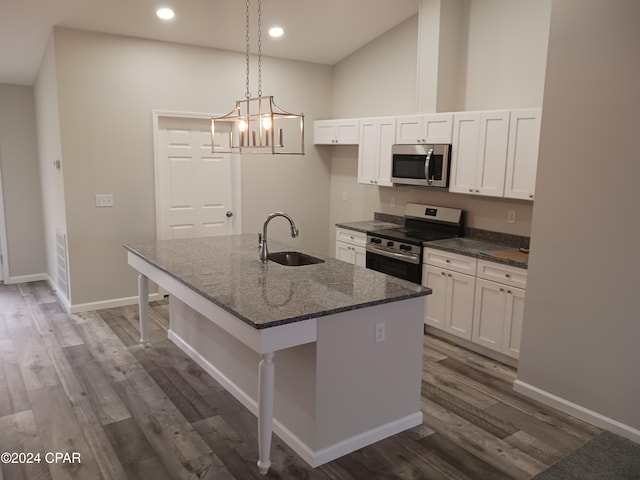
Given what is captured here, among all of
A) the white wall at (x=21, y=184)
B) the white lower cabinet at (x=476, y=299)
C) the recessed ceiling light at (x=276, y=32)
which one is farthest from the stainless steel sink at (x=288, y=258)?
the white wall at (x=21, y=184)

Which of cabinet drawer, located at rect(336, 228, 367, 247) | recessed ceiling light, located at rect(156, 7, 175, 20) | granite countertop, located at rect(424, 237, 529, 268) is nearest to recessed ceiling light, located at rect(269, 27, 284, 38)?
recessed ceiling light, located at rect(156, 7, 175, 20)

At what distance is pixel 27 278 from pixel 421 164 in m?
5.13

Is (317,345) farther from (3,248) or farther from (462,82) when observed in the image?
(3,248)

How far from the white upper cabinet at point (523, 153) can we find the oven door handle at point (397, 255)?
0.99m

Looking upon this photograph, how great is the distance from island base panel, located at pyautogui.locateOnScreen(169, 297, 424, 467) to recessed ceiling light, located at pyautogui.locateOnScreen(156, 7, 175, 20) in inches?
132

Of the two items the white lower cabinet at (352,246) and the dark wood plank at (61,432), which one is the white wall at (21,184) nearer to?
the dark wood plank at (61,432)

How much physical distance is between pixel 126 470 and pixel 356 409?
1.26 m

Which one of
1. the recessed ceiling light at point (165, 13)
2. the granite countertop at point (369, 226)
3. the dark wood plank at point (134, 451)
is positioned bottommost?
the dark wood plank at point (134, 451)

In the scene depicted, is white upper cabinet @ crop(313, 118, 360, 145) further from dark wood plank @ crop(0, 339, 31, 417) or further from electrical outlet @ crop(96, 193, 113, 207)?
dark wood plank @ crop(0, 339, 31, 417)

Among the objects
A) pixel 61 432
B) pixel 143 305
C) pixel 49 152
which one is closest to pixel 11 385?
pixel 61 432

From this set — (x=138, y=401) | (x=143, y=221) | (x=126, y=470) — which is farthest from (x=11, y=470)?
(x=143, y=221)

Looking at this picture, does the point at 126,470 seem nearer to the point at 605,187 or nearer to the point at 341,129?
the point at 605,187

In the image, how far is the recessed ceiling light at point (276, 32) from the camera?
528 cm

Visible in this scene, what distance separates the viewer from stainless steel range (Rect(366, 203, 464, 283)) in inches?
182
